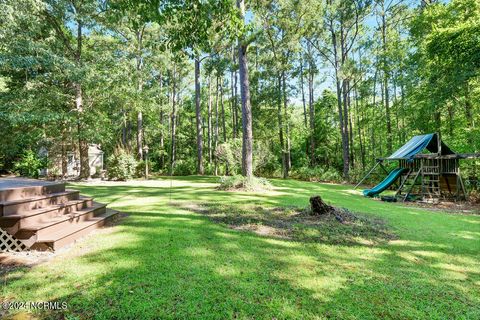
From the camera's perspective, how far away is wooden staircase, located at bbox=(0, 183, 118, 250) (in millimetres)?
3303

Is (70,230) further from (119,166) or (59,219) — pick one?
(119,166)

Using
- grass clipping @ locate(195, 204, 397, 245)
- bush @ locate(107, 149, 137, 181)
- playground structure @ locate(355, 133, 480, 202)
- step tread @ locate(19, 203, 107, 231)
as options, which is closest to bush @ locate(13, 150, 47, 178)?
bush @ locate(107, 149, 137, 181)

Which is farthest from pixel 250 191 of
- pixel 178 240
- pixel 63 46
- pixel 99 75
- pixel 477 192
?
pixel 63 46

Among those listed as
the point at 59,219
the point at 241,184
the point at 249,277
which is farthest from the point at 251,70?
the point at 249,277

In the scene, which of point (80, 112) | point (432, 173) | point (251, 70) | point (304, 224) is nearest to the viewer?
point (304, 224)

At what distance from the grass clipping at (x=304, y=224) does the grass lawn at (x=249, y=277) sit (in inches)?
9.8

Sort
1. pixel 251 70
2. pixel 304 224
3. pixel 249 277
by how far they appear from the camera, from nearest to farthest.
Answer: pixel 249 277, pixel 304 224, pixel 251 70

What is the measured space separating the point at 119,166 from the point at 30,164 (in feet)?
21.2

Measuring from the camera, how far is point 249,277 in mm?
2811

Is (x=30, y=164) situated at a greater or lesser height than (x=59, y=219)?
greater

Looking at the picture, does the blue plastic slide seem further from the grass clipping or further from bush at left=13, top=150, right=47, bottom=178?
bush at left=13, top=150, right=47, bottom=178

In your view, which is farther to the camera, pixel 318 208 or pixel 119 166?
pixel 119 166

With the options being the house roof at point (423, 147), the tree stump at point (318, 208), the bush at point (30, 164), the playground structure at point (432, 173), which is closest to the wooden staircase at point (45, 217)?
the tree stump at point (318, 208)

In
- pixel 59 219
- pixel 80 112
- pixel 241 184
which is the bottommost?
pixel 59 219
